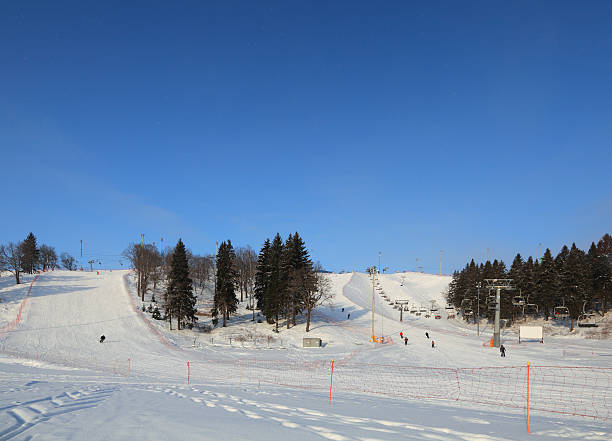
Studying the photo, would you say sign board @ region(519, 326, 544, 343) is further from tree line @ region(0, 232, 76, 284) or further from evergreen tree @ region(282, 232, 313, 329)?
tree line @ region(0, 232, 76, 284)

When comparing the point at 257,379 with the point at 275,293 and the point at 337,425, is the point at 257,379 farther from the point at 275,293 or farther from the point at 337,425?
the point at 275,293

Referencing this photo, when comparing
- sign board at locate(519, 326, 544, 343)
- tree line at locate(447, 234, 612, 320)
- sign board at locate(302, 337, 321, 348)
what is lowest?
sign board at locate(302, 337, 321, 348)

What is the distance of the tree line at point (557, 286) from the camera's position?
60.3 m

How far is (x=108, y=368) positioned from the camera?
90.8 feet

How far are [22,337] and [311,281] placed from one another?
116ft

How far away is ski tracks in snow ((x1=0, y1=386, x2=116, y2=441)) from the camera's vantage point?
6.52 metres

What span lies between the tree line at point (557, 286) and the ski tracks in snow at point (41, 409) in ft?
195

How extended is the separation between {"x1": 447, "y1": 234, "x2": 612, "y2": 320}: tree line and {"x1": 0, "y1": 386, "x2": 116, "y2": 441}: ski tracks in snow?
59.5m

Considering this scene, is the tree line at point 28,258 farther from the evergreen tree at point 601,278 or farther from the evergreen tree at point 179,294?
the evergreen tree at point 601,278

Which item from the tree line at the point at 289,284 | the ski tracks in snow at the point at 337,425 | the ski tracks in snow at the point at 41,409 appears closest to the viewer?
the ski tracks in snow at the point at 41,409

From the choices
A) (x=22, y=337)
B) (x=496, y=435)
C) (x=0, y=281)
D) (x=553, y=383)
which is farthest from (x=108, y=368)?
(x=0, y=281)

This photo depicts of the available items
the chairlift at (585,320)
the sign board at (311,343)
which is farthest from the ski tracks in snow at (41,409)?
the chairlift at (585,320)

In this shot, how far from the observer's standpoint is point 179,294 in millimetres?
51688

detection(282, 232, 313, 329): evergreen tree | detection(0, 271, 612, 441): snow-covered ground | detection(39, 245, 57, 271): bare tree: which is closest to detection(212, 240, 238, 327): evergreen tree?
detection(0, 271, 612, 441): snow-covered ground
